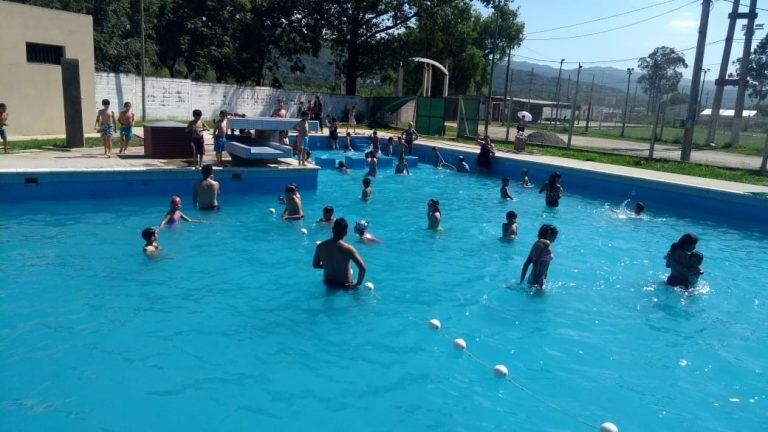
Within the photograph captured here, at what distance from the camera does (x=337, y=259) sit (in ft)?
22.2

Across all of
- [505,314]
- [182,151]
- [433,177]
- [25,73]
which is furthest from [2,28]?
[505,314]

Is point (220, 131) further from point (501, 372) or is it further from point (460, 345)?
point (501, 372)

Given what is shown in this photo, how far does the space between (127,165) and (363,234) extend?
22.7 ft

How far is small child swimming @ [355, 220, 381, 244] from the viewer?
962cm

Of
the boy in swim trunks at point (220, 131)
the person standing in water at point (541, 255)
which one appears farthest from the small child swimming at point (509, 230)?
the boy in swim trunks at point (220, 131)

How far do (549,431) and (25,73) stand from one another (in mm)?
19280

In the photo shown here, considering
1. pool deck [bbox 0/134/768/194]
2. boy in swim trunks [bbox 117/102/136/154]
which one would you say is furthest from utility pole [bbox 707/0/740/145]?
boy in swim trunks [bbox 117/102/136/154]

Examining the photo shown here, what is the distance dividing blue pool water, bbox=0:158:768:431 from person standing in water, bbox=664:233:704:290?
213 mm

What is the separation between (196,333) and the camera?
20.4ft

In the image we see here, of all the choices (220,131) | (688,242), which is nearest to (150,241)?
(220,131)

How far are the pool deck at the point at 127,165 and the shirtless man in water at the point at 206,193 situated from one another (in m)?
2.33

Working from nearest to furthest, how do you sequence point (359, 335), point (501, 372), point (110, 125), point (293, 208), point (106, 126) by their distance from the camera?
1. point (501, 372)
2. point (359, 335)
3. point (293, 208)
4. point (106, 126)
5. point (110, 125)

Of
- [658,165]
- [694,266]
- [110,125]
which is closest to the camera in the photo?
[694,266]

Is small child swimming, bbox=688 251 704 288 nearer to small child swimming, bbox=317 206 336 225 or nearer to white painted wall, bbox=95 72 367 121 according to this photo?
small child swimming, bbox=317 206 336 225
